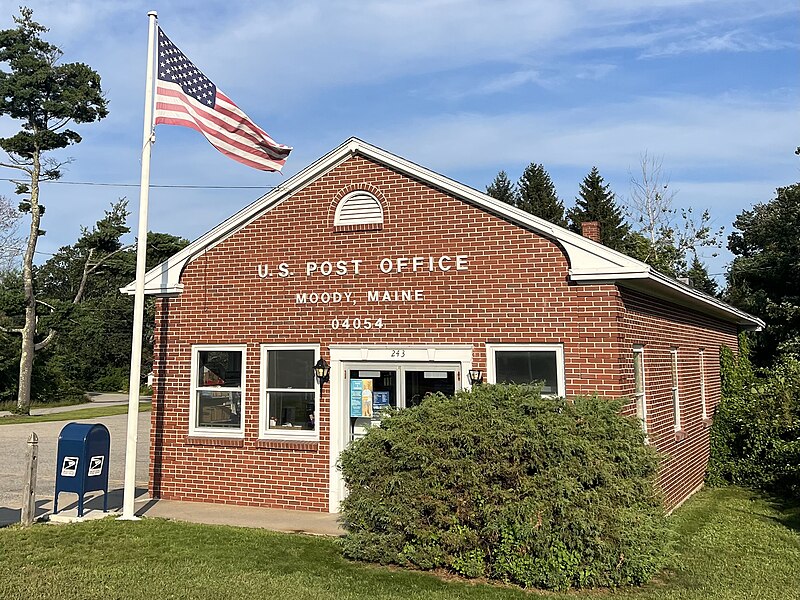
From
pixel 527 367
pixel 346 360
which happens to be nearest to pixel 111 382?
pixel 346 360

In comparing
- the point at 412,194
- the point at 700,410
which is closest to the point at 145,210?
the point at 412,194

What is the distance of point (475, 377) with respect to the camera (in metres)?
9.56

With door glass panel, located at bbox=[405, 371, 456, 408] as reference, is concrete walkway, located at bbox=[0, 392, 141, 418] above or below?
below

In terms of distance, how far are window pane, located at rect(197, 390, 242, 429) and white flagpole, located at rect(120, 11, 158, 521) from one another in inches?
63.3

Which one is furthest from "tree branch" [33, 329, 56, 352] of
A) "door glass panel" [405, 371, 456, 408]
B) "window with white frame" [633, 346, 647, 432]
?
"window with white frame" [633, 346, 647, 432]

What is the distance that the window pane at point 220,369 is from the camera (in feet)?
36.4

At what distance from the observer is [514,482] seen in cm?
679

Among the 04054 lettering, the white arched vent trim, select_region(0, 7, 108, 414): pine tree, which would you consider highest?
select_region(0, 7, 108, 414): pine tree

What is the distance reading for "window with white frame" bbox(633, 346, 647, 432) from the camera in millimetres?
9883

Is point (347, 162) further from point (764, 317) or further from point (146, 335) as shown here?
point (146, 335)

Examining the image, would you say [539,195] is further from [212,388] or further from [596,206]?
[212,388]

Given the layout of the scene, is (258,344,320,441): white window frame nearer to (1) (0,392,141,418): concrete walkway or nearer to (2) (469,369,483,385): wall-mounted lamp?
(2) (469,369,483,385): wall-mounted lamp

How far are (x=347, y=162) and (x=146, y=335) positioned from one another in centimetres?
4612

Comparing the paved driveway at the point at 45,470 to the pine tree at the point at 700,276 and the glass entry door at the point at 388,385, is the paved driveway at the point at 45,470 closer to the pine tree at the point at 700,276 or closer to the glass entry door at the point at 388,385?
the glass entry door at the point at 388,385
